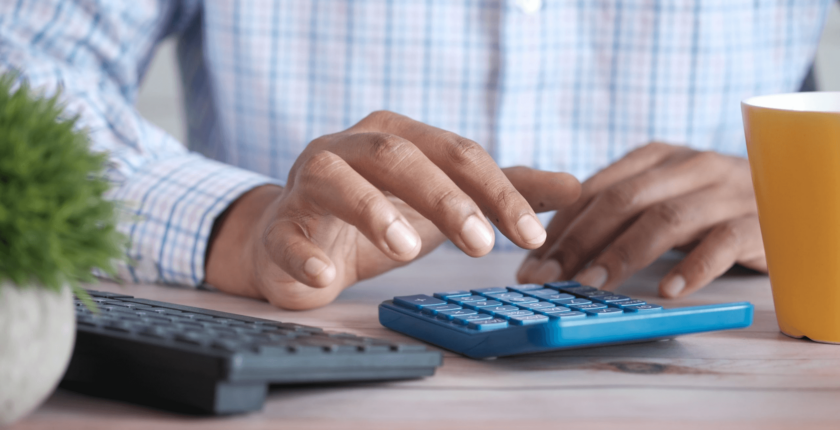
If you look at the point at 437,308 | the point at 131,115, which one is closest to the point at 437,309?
the point at 437,308

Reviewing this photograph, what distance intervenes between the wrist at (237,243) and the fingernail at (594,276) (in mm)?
279

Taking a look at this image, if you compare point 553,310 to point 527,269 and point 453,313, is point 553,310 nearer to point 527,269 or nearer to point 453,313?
point 453,313

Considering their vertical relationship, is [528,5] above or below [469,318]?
above

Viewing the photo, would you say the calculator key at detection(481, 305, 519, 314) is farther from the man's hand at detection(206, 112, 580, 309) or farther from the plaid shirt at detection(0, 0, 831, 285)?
the plaid shirt at detection(0, 0, 831, 285)

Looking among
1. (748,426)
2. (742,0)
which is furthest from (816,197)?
(742,0)

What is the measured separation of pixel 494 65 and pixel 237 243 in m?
0.52

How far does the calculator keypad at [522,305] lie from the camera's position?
0.41 m

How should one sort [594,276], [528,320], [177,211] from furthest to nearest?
[177,211] < [594,276] < [528,320]

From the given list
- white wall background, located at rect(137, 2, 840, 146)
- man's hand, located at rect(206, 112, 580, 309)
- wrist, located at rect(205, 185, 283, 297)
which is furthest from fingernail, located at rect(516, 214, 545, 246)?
white wall background, located at rect(137, 2, 840, 146)

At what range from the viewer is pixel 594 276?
623 mm

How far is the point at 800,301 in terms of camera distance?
0.44m

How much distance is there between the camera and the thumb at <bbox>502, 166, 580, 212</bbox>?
1.93 feet

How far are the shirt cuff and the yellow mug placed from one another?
18.6 inches

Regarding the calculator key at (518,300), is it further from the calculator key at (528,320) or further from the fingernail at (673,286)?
the fingernail at (673,286)
